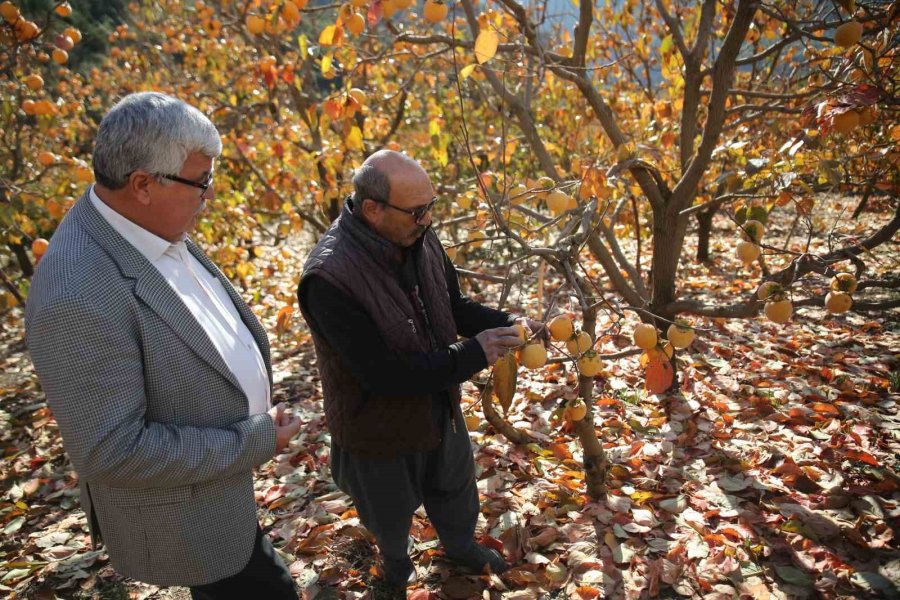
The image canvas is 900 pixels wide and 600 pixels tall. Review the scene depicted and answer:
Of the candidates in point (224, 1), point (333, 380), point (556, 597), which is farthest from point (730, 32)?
point (224, 1)

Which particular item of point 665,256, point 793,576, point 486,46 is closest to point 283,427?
point 486,46

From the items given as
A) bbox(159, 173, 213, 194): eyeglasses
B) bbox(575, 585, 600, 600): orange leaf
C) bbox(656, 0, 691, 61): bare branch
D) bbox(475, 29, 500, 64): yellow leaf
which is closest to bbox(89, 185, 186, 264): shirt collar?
bbox(159, 173, 213, 194): eyeglasses

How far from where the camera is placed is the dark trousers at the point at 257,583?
55.8 inches

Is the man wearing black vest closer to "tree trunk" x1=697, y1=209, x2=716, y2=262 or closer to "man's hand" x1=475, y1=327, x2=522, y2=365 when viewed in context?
"man's hand" x1=475, y1=327, x2=522, y2=365

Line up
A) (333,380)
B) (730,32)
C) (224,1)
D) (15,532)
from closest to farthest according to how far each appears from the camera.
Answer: (333,380)
(730,32)
(15,532)
(224,1)

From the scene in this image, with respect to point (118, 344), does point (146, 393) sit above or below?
below

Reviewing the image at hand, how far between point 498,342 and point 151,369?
0.95 m

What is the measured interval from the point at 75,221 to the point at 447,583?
1.86 meters

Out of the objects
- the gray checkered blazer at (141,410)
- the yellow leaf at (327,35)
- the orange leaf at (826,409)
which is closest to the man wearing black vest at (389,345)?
the gray checkered blazer at (141,410)

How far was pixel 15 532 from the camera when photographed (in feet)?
9.15

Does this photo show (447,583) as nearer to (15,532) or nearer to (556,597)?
(556,597)

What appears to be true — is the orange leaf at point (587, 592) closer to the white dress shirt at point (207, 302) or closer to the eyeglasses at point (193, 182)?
the white dress shirt at point (207, 302)

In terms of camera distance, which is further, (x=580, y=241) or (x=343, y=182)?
(x=343, y=182)

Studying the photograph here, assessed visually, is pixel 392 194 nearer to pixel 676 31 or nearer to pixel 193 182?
pixel 193 182
